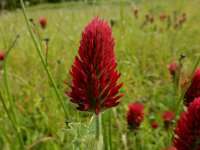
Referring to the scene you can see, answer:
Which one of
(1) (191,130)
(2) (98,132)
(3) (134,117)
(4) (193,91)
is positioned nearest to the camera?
(2) (98,132)

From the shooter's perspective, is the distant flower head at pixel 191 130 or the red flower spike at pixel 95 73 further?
the distant flower head at pixel 191 130

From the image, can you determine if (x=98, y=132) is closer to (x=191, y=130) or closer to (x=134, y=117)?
(x=191, y=130)

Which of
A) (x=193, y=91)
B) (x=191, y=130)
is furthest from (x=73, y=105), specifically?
(x=191, y=130)

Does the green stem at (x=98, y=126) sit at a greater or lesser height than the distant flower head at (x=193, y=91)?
greater

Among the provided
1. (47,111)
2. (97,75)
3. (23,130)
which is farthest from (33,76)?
(97,75)

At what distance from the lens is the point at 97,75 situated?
3.06 ft

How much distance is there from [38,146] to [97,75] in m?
0.91

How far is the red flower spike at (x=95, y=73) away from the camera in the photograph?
91 centimetres

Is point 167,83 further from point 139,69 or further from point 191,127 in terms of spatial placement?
point 191,127

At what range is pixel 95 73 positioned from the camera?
3.02ft

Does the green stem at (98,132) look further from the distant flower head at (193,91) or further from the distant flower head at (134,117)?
the distant flower head at (134,117)

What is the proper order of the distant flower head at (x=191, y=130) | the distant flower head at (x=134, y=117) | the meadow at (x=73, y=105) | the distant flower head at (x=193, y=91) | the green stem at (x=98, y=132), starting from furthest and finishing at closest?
the distant flower head at (x=134, y=117) → the meadow at (x=73, y=105) → the distant flower head at (x=193, y=91) → the distant flower head at (x=191, y=130) → the green stem at (x=98, y=132)

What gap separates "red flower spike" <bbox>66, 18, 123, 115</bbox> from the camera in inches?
35.6

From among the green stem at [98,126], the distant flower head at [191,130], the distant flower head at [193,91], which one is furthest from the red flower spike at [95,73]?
the distant flower head at [193,91]
